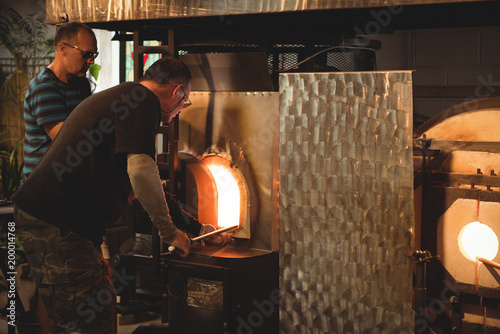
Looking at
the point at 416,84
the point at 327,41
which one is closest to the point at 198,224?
the point at 327,41

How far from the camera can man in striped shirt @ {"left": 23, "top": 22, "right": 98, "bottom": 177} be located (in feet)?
9.77

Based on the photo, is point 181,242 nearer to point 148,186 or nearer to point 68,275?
point 148,186

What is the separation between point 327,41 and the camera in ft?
10.2

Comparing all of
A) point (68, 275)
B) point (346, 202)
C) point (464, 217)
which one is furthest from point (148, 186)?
point (464, 217)

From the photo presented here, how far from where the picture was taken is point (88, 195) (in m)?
2.36

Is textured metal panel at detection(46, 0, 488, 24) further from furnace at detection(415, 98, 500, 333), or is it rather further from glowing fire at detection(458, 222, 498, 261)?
glowing fire at detection(458, 222, 498, 261)

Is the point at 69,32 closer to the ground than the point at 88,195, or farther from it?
farther from it

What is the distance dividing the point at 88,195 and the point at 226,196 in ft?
2.73

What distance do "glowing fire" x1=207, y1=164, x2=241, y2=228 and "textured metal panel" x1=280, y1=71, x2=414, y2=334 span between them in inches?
12.9

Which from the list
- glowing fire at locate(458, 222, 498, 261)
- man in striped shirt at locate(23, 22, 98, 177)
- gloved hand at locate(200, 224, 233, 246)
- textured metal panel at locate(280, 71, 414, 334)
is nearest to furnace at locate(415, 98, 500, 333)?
glowing fire at locate(458, 222, 498, 261)

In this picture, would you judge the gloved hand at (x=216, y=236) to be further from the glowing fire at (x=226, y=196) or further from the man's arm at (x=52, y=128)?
the man's arm at (x=52, y=128)

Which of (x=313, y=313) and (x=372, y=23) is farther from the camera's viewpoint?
(x=372, y=23)

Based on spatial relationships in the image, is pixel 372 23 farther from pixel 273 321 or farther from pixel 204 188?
pixel 273 321

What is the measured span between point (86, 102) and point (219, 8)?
0.77 metres
